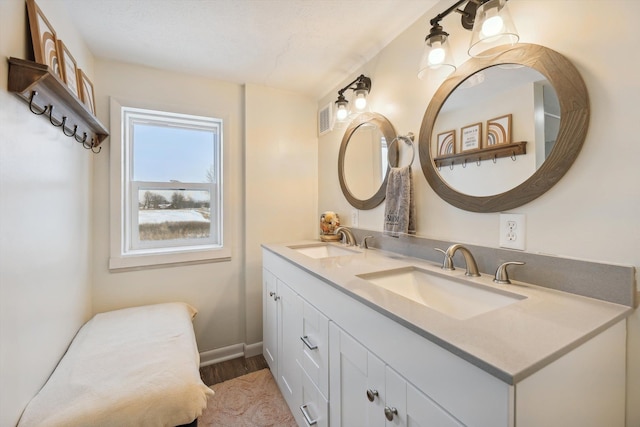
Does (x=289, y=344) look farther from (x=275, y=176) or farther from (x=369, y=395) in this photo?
(x=275, y=176)

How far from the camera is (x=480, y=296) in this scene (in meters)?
0.98

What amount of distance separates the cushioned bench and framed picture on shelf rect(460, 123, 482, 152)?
1.51 meters

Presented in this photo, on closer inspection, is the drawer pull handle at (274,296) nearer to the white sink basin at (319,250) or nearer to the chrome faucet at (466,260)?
the white sink basin at (319,250)

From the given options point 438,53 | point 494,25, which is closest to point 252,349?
point 438,53

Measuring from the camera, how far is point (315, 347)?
1234 millimetres

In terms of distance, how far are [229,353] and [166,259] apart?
897mm

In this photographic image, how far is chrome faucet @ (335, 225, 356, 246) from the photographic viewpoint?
1.88m

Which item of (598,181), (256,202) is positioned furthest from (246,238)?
(598,181)

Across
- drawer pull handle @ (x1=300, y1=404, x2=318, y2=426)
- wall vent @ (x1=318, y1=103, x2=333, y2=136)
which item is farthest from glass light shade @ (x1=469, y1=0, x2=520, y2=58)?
drawer pull handle @ (x1=300, y1=404, x2=318, y2=426)

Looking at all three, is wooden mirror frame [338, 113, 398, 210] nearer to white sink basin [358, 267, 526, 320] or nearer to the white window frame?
white sink basin [358, 267, 526, 320]

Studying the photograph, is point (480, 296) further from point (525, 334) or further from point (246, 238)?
point (246, 238)

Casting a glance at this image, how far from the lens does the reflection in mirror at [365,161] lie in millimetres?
1708

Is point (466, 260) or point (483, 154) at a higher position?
point (483, 154)

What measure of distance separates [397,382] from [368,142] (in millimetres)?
1418
